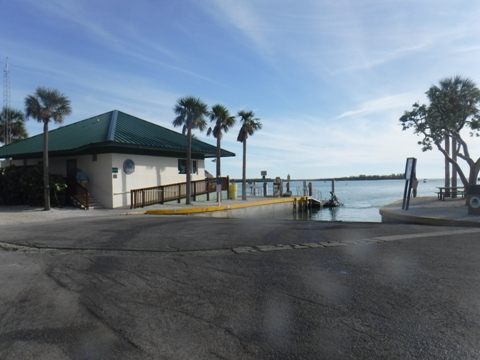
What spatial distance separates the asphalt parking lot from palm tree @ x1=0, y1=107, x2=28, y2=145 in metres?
35.3

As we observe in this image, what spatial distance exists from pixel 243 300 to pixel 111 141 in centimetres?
1779

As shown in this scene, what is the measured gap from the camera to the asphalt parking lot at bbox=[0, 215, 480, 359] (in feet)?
11.9

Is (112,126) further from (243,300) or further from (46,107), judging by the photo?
(243,300)

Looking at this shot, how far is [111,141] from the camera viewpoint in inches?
821

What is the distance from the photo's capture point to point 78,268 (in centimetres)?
690

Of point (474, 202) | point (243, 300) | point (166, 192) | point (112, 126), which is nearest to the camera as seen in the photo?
point (243, 300)

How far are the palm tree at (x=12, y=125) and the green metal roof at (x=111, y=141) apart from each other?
998 centimetres

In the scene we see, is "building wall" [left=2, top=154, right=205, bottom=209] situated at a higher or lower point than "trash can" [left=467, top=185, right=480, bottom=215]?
higher

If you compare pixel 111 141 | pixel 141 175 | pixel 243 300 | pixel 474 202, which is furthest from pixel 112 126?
pixel 243 300

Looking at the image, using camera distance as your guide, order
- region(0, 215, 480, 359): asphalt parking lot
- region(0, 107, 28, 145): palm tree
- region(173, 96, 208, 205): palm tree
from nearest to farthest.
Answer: region(0, 215, 480, 359): asphalt parking lot, region(173, 96, 208, 205): palm tree, region(0, 107, 28, 145): palm tree

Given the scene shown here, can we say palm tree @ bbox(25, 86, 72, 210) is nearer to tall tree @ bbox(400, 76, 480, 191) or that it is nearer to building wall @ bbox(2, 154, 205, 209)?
building wall @ bbox(2, 154, 205, 209)

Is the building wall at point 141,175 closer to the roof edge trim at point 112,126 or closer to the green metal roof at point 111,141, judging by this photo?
the green metal roof at point 111,141

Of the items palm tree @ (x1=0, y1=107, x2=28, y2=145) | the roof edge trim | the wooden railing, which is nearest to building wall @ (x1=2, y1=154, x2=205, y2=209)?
the wooden railing

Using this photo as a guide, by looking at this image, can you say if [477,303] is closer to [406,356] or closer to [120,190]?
[406,356]
